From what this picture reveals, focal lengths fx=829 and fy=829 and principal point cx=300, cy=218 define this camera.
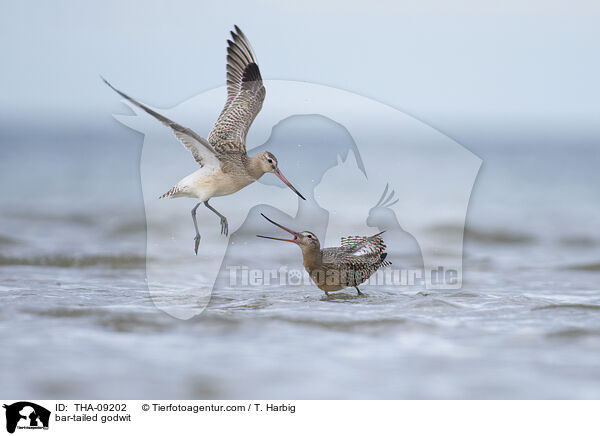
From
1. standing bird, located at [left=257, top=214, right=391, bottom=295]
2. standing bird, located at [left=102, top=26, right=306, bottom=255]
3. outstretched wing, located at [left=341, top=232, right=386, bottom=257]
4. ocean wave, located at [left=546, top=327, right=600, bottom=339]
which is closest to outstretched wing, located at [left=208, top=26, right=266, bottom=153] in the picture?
standing bird, located at [left=102, top=26, right=306, bottom=255]

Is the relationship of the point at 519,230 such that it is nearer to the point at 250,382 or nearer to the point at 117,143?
the point at 250,382

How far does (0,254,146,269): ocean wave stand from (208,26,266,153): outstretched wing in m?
3.31

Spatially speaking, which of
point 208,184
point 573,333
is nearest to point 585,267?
point 573,333

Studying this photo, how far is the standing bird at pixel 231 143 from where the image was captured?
205 inches

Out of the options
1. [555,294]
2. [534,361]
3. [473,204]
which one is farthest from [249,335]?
[473,204]

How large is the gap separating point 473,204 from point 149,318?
12118 mm

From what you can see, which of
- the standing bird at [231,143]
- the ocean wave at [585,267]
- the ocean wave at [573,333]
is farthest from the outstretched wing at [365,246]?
the ocean wave at [585,267]

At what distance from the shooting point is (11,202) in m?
15.1

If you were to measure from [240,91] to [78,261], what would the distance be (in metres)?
3.73

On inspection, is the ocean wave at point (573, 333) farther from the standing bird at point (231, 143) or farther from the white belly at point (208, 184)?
the white belly at point (208, 184)

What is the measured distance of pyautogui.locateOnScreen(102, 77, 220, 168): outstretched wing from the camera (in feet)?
14.6

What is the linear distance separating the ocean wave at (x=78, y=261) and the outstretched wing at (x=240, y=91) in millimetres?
3305

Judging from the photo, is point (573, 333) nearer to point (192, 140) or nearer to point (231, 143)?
point (231, 143)

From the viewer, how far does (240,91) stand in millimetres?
6520
